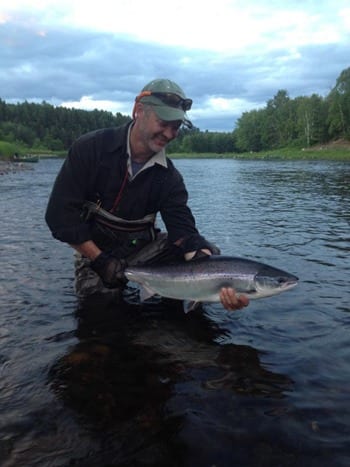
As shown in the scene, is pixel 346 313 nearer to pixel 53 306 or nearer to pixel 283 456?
pixel 283 456

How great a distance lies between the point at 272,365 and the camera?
4707 mm

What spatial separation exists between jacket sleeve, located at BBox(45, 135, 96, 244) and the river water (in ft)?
4.20

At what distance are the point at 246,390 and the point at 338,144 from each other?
9115 cm

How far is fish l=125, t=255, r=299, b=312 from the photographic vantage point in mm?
4672

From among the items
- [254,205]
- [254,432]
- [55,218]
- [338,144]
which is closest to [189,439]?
[254,432]

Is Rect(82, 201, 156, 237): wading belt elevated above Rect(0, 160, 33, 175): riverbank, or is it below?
below

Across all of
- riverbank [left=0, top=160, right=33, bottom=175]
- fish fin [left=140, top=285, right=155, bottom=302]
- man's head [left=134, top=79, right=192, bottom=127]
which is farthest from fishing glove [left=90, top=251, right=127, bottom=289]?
riverbank [left=0, top=160, right=33, bottom=175]

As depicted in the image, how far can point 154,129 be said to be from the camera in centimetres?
515

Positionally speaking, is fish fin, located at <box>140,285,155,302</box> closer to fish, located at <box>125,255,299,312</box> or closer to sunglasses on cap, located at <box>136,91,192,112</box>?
fish, located at <box>125,255,299,312</box>

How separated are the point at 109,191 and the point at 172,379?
2.52 meters

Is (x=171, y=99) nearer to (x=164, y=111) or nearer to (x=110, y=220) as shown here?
(x=164, y=111)

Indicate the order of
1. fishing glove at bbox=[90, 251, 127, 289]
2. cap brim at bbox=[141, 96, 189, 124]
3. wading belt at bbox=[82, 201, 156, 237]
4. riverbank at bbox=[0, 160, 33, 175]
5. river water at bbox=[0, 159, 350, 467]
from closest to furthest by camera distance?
river water at bbox=[0, 159, 350, 467] < cap brim at bbox=[141, 96, 189, 124] < fishing glove at bbox=[90, 251, 127, 289] < wading belt at bbox=[82, 201, 156, 237] < riverbank at bbox=[0, 160, 33, 175]

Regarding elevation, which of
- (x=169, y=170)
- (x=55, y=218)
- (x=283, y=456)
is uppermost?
(x=169, y=170)

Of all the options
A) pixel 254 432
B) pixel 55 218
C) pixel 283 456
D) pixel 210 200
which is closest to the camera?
pixel 283 456
